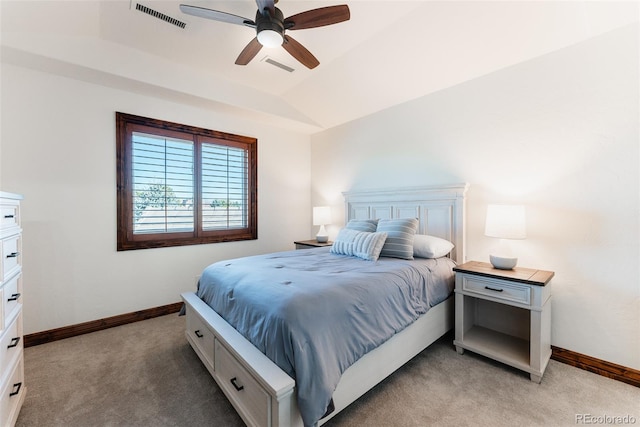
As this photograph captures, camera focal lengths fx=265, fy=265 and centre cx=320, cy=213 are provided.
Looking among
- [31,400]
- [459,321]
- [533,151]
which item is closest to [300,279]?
[459,321]

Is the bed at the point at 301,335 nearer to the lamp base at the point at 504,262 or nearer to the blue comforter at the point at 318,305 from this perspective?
the blue comforter at the point at 318,305

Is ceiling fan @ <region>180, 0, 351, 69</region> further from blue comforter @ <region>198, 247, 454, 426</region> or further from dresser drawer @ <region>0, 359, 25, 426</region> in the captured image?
dresser drawer @ <region>0, 359, 25, 426</region>

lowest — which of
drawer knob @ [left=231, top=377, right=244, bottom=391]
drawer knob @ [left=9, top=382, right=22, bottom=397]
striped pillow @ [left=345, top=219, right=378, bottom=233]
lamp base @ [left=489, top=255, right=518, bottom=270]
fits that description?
drawer knob @ [left=9, top=382, right=22, bottom=397]

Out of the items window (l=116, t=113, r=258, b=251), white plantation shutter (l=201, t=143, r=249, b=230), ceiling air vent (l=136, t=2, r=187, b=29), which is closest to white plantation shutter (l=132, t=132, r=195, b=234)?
window (l=116, t=113, r=258, b=251)

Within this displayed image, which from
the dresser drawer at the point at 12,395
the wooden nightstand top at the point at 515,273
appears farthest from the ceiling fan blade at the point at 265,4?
the dresser drawer at the point at 12,395

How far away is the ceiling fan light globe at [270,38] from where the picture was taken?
75.2 inches

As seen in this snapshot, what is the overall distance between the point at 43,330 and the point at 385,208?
12.6 feet

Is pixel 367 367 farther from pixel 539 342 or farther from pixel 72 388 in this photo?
pixel 72 388

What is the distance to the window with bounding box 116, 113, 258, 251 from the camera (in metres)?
3.02

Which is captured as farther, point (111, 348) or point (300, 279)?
point (111, 348)

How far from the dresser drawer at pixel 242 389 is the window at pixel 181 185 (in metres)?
2.06

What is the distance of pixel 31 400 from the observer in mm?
1740

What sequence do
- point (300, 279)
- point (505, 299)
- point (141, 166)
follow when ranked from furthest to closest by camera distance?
point (141, 166), point (505, 299), point (300, 279)

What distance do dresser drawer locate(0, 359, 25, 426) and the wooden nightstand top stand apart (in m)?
3.03
